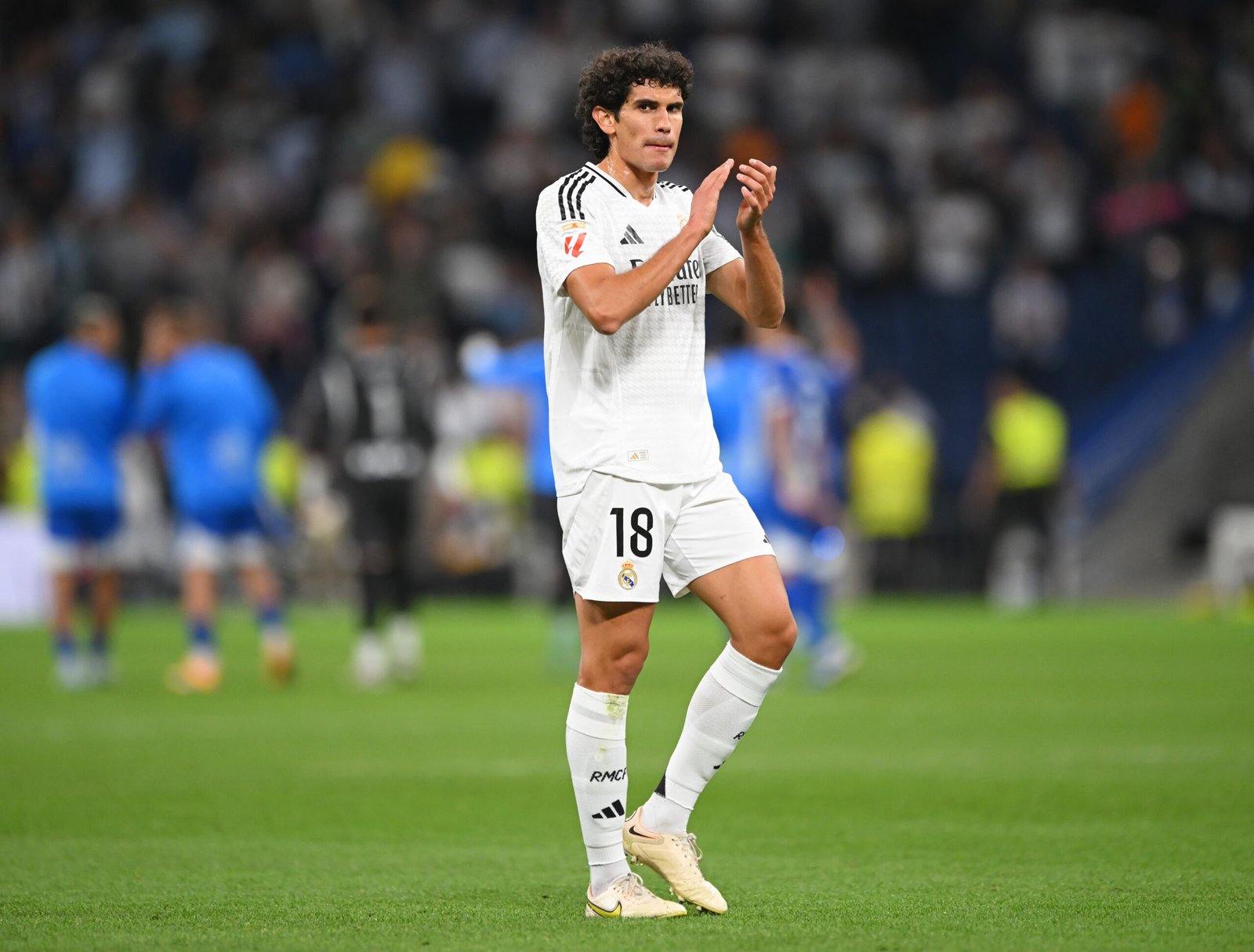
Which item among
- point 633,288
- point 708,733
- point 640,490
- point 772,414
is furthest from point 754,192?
point 772,414

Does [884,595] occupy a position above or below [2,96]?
below

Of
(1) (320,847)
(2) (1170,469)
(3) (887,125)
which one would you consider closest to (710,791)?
(1) (320,847)

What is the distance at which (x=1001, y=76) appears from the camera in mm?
25016

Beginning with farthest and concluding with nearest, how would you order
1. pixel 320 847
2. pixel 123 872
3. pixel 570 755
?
pixel 320 847 < pixel 123 872 < pixel 570 755

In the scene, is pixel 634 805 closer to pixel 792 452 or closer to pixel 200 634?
pixel 792 452

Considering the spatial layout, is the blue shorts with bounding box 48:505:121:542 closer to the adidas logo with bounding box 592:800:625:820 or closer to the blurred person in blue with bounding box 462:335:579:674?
the blurred person in blue with bounding box 462:335:579:674

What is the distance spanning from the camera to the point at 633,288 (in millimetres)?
5012

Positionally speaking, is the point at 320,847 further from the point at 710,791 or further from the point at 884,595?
the point at 884,595

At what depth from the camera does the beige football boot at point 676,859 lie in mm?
5305

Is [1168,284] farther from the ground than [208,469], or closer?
farther from the ground

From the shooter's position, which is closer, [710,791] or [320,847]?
[320,847]

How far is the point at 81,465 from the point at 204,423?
942 millimetres

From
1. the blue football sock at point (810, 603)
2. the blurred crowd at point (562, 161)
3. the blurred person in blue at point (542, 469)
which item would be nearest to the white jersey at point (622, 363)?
the blue football sock at point (810, 603)

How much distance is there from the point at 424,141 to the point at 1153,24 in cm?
1021
